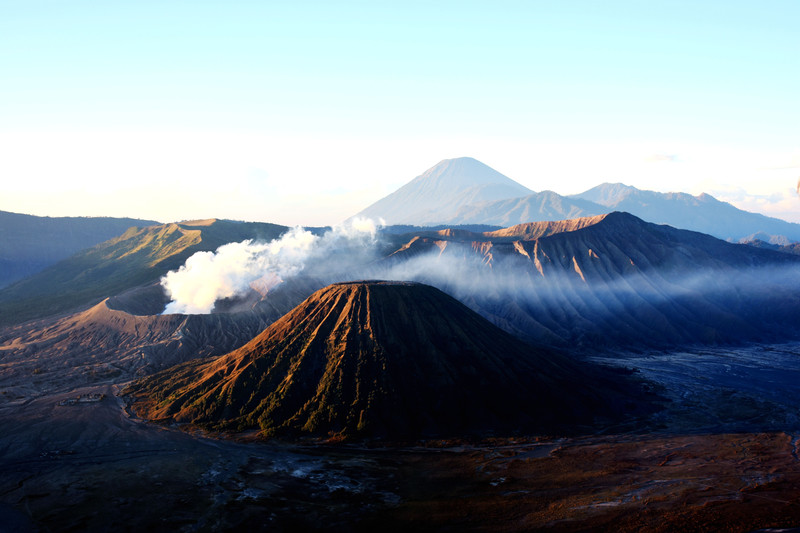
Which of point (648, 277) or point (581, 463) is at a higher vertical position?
point (648, 277)

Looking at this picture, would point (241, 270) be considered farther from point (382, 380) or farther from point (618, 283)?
point (618, 283)

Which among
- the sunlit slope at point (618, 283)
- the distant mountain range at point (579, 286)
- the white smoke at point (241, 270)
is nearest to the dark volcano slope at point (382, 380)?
the distant mountain range at point (579, 286)

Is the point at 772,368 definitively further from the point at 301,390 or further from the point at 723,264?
the point at 301,390

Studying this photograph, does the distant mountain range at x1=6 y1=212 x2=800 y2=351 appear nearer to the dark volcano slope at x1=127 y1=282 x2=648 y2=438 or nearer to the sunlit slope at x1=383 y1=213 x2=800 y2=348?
the sunlit slope at x1=383 y1=213 x2=800 y2=348

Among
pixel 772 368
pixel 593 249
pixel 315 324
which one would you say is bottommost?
pixel 772 368

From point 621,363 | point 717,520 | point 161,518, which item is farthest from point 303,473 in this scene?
point 621,363

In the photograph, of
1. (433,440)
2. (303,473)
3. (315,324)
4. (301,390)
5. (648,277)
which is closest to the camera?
(303,473)
